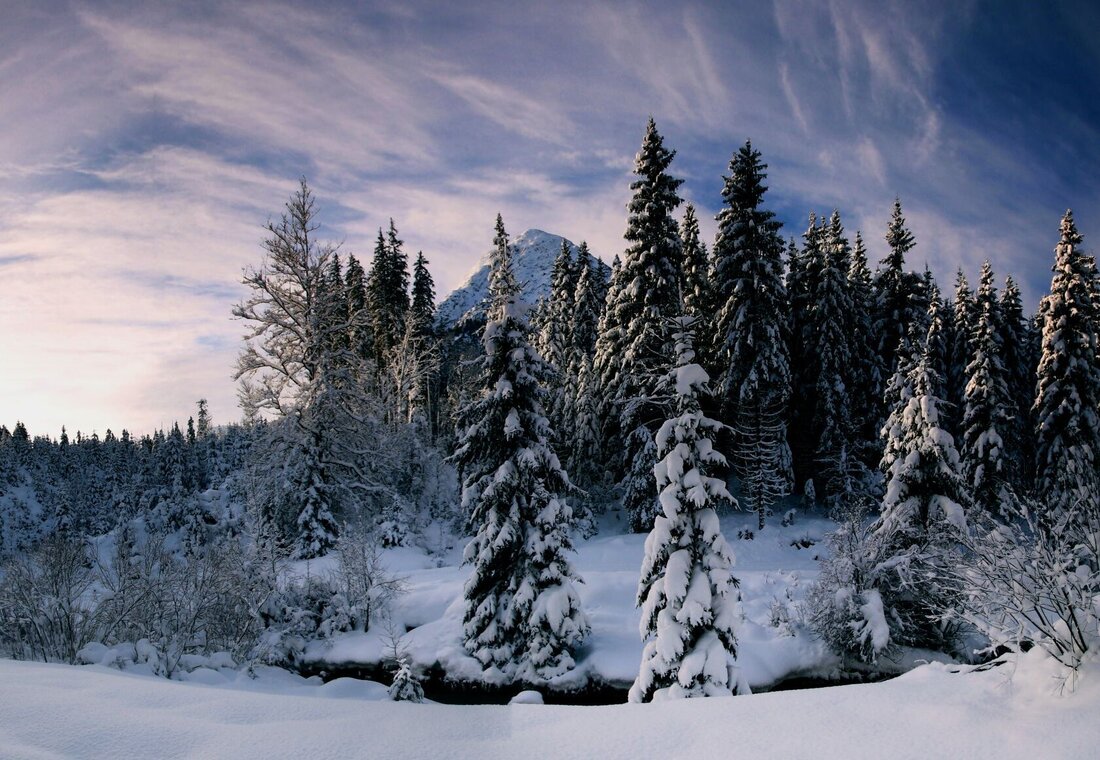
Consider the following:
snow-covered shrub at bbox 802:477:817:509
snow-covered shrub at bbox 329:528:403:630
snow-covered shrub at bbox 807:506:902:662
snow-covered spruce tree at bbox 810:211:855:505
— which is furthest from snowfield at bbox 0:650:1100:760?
snow-covered spruce tree at bbox 810:211:855:505

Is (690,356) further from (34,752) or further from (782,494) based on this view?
(782,494)

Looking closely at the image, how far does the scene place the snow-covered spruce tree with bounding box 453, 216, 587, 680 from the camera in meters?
17.2

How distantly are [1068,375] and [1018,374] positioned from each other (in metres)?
11.8

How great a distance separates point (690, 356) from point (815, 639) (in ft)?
39.0

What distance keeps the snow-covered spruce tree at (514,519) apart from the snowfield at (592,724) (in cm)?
1109

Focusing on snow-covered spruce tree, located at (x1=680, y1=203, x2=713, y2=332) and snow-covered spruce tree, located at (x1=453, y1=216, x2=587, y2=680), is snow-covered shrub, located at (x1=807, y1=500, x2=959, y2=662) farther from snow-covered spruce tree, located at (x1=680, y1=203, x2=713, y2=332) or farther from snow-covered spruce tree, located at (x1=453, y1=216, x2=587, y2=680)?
snow-covered spruce tree, located at (x1=680, y1=203, x2=713, y2=332)

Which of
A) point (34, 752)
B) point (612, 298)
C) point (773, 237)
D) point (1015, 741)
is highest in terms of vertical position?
point (773, 237)

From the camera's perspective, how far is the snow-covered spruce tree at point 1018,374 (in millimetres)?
32938

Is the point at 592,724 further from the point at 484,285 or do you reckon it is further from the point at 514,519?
the point at 484,285

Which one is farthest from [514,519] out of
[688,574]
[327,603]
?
[327,603]

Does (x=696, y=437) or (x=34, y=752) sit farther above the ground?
(x=696, y=437)

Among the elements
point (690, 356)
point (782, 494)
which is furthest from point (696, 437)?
point (782, 494)

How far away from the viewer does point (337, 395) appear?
1001 inches

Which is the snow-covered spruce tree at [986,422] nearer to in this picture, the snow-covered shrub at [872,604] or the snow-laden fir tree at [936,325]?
the snow-laden fir tree at [936,325]
